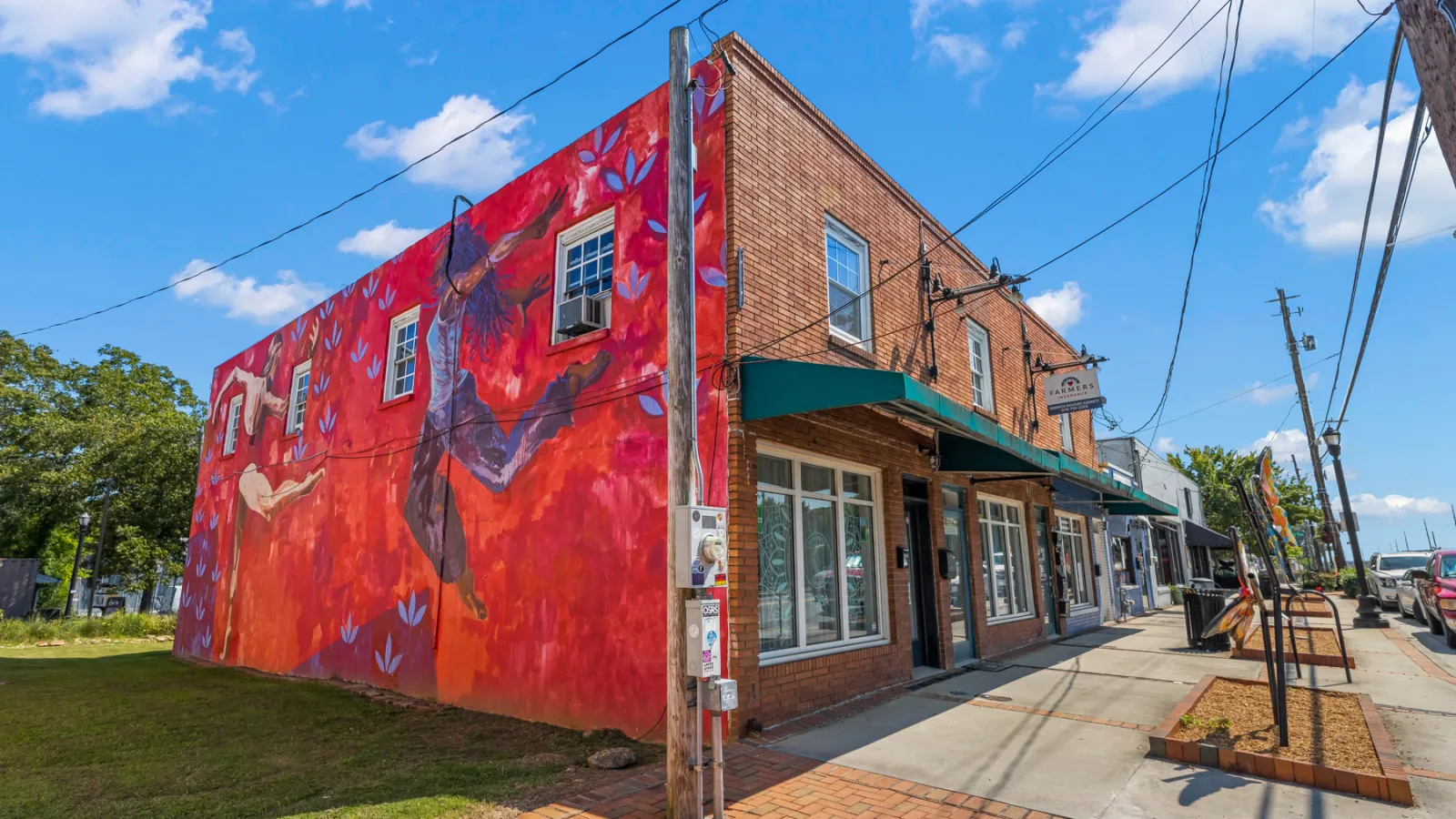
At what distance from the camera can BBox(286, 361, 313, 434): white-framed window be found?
14.5m

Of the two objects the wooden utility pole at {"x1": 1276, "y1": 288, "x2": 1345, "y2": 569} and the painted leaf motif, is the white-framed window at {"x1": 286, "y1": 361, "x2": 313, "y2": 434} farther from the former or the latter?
the wooden utility pole at {"x1": 1276, "y1": 288, "x2": 1345, "y2": 569}

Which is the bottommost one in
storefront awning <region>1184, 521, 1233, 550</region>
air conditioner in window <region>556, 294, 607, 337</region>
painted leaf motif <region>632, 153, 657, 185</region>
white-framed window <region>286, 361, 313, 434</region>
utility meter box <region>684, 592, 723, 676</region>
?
utility meter box <region>684, 592, 723, 676</region>

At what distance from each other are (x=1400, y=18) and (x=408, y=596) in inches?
452

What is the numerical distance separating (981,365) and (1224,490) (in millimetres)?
37794

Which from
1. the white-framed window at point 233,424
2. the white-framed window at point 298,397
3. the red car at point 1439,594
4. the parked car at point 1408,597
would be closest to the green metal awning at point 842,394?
the red car at point 1439,594

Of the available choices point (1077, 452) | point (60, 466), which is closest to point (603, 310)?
point (1077, 452)

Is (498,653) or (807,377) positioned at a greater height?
(807,377)

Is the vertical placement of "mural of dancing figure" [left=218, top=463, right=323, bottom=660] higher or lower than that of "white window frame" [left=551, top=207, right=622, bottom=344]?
lower

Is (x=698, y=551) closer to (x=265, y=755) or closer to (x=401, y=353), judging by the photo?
(x=265, y=755)

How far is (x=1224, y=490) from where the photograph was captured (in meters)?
42.2

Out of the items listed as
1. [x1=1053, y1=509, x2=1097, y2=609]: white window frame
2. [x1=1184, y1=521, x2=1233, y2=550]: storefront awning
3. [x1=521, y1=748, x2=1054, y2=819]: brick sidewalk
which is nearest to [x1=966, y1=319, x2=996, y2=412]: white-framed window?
[x1=1053, y1=509, x2=1097, y2=609]: white window frame

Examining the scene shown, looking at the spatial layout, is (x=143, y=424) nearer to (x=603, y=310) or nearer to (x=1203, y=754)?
(x=603, y=310)

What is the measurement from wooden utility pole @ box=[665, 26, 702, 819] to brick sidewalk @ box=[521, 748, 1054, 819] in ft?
1.45

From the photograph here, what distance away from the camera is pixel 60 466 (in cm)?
3136
